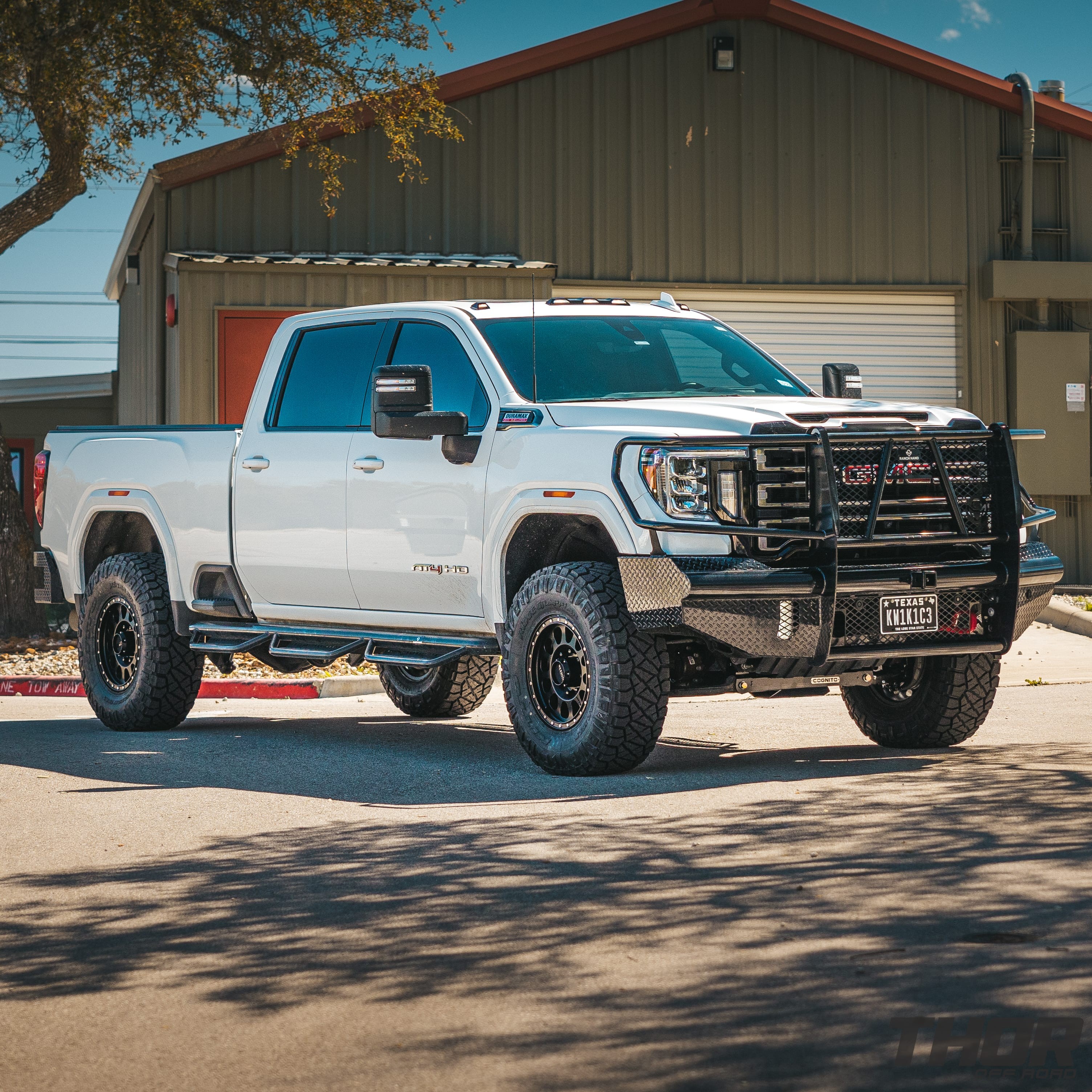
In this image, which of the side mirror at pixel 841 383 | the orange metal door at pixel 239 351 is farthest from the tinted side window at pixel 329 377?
the orange metal door at pixel 239 351

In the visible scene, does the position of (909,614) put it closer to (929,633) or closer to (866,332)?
(929,633)

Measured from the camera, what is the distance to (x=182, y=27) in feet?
53.4

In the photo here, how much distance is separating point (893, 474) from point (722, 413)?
843 mm

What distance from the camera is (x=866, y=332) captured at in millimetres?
20078

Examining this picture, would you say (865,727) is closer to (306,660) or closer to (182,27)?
(306,660)

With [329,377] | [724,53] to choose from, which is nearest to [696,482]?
[329,377]

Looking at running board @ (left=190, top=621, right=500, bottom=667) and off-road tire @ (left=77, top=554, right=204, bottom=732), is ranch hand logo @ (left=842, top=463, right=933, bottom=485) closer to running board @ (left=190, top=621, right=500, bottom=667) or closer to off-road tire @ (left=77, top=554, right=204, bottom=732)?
running board @ (left=190, top=621, right=500, bottom=667)

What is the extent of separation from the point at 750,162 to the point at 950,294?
9.01 feet

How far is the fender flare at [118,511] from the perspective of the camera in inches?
Answer: 406

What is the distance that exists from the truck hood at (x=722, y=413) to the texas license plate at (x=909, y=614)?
80 cm

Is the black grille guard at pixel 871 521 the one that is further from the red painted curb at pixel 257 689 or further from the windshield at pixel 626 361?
the red painted curb at pixel 257 689

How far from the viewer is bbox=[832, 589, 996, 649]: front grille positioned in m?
7.75

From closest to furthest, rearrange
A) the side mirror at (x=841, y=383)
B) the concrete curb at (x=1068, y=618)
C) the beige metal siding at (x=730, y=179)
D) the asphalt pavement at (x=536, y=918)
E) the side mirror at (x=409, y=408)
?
1. the asphalt pavement at (x=536, y=918)
2. the side mirror at (x=409, y=408)
3. the side mirror at (x=841, y=383)
4. the concrete curb at (x=1068, y=618)
5. the beige metal siding at (x=730, y=179)

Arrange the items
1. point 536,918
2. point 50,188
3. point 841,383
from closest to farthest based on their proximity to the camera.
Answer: point 536,918
point 841,383
point 50,188
